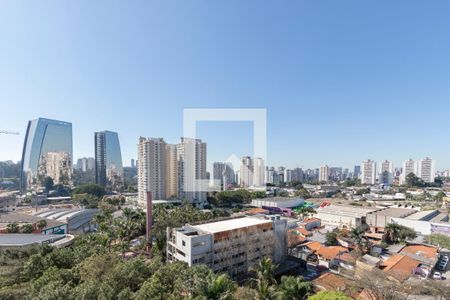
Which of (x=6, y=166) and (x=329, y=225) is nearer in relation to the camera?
(x=329, y=225)

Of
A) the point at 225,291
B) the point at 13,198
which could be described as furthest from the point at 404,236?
the point at 13,198

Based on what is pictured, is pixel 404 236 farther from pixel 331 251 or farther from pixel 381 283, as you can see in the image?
pixel 381 283

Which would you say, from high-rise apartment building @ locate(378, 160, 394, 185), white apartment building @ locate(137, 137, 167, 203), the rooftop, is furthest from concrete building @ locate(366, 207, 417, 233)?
high-rise apartment building @ locate(378, 160, 394, 185)

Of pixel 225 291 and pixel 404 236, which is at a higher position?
pixel 225 291

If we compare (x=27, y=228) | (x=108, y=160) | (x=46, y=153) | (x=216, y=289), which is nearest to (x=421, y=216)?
(x=216, y=289)

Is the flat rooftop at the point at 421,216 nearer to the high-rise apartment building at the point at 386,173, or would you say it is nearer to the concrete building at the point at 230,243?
Answer: the concrete building at the point at 230,243

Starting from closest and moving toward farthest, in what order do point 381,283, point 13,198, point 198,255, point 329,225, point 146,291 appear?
1. point 146,291
2. point 381,283
3. point 198,255
4. point 329,225
5. point 13,198

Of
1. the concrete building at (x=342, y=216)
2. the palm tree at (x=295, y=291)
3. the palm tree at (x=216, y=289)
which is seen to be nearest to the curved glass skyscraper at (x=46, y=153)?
the concrete building at (x=342, y=216)
